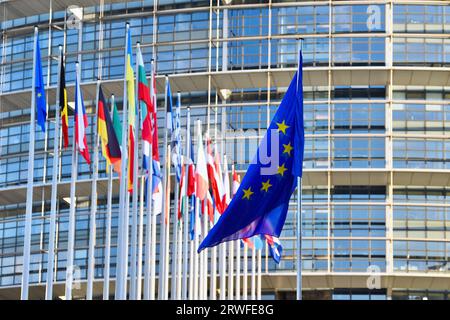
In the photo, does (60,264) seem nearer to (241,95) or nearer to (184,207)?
(241,95)

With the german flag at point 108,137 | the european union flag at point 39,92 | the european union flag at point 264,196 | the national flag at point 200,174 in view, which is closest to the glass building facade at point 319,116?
the national flag at point 200,174

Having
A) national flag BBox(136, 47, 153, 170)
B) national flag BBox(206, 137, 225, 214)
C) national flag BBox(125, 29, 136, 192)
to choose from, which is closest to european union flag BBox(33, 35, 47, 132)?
national flag BBox(125, 29, 136, 192)

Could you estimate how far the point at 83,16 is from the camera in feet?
230

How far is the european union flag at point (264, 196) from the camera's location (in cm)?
2131

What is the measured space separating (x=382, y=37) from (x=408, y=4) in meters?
2.38

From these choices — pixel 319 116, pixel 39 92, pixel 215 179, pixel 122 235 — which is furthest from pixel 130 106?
pixel 319 116

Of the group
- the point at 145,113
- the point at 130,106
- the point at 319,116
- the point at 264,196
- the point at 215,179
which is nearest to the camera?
the point at 264,196

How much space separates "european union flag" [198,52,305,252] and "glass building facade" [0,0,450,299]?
41.5 m

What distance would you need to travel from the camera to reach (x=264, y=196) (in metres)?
21.5

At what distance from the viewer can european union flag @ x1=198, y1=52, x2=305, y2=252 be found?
21312 millimetres

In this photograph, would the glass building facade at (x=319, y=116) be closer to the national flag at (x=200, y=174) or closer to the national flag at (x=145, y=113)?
the national flag at (x=200, y=174)

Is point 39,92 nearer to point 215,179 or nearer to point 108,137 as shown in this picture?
point 108,137

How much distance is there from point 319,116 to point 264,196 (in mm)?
44825
